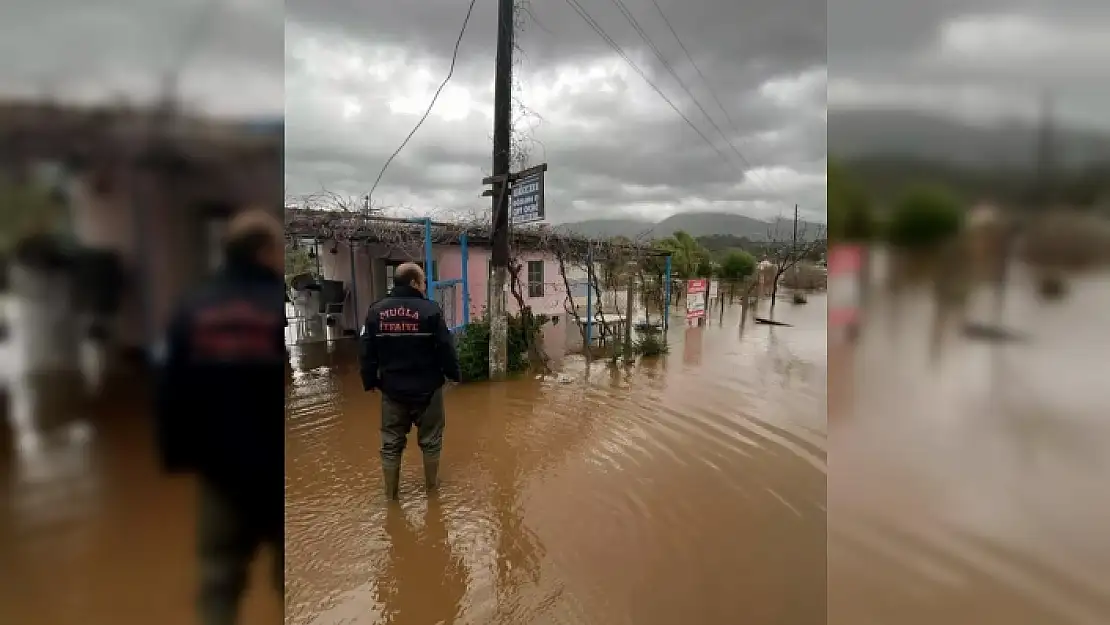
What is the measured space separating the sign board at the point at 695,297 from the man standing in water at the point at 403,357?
7.00m

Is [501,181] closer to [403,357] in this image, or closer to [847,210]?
[403,357]

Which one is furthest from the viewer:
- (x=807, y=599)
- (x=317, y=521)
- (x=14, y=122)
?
(x=317, y=521)

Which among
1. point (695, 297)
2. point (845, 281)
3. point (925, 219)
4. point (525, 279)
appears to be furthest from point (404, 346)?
point (695, 297)

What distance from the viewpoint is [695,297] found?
372 inches

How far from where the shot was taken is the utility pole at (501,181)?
18.2ft

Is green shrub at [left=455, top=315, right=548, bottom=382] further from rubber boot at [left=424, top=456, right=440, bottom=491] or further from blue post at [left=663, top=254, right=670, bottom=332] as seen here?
blue post at [left=663, top=254, right=670, bottom=332]

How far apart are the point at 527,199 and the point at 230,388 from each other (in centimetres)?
500

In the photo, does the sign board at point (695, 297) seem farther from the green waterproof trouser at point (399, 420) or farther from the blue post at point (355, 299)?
the green waterproof trouser at point (399, 420)

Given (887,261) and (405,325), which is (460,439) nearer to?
(405,325)

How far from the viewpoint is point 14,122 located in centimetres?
49

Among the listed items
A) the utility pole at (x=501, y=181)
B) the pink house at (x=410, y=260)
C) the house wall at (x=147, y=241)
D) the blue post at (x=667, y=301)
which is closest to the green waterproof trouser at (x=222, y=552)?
the house wall at (x=147, y=241)

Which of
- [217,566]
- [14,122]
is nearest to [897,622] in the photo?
[217,566]

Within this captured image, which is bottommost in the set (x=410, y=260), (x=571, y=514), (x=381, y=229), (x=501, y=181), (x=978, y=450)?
(x=571, y=514)

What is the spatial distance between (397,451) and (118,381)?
8.54 ft
